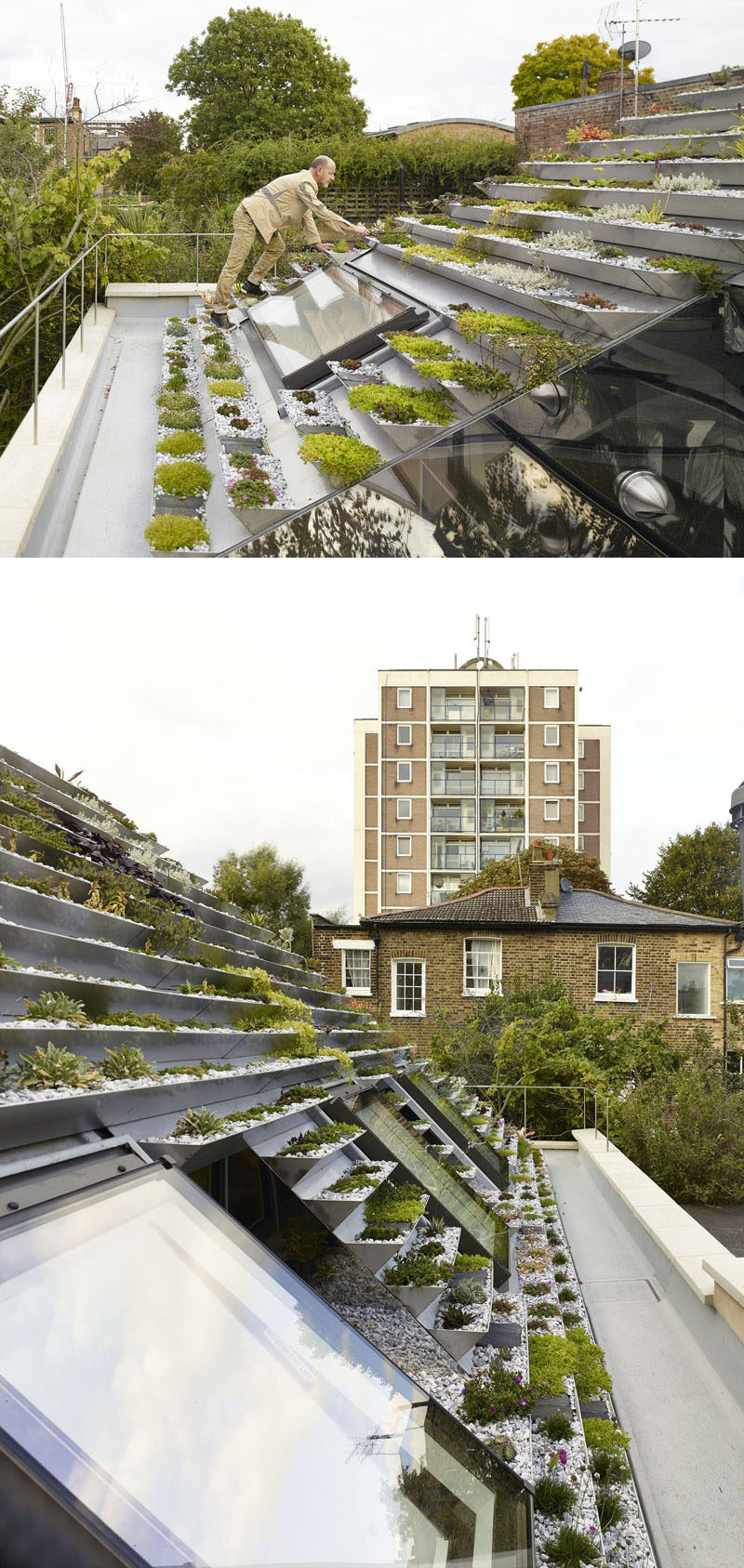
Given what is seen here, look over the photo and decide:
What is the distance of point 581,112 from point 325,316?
2457mm

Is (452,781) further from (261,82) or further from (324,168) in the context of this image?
(261,82)

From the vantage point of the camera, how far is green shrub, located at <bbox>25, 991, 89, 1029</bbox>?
1672mm

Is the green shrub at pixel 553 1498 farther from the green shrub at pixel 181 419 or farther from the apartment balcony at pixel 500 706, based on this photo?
the apartment balcony at pixel 500 706

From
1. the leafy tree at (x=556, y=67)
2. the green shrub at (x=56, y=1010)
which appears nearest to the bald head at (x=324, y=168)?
the leafy tree at (x=556, y=67)

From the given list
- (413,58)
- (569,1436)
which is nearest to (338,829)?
(413,58)

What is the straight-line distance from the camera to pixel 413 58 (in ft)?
24.3

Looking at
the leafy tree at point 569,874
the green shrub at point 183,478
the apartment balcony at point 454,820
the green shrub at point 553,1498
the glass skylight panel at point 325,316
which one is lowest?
the leafy tree at point 569,874

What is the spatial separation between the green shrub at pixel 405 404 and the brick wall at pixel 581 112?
2374 millimetres

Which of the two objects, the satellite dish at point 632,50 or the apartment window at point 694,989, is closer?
the satellite dish at point 632,50

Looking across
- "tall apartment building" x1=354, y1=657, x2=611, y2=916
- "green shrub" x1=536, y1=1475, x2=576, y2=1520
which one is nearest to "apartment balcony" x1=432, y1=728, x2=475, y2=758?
"tall apartment building" x1=354, y1=657, x2=611, y2=916

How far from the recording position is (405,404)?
6090 mm

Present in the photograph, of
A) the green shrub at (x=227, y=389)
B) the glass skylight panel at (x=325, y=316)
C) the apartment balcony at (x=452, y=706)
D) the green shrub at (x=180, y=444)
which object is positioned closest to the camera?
the green shrub at (x=180, y=444)

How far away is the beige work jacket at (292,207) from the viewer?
7.05 m

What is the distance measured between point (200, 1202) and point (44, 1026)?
384 millimetres
